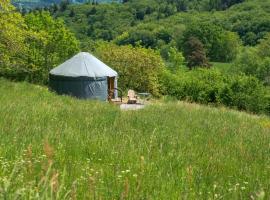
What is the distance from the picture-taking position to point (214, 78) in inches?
1801

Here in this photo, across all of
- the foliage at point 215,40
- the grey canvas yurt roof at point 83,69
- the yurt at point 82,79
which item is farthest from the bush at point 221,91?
the foliage at point 215,40

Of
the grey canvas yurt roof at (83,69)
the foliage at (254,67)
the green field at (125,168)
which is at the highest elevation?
the green field at (125,168)

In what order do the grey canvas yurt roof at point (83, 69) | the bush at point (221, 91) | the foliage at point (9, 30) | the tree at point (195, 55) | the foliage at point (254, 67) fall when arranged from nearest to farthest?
1. the foliage at point (9, 30)
2. the grey canvas yurt roof at point (83, 69)
3. the bush at point (221, 91)
4. the foliage at point (254, 67)
5. the tree at point (195, 55)

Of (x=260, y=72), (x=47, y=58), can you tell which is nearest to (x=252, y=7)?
(x=260, y=72)

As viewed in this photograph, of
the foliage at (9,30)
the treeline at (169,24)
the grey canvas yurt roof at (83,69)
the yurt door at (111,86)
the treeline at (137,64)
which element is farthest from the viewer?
the treeline at (169,24)

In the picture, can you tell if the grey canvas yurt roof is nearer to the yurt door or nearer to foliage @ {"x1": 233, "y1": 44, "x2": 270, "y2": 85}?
the yurt door

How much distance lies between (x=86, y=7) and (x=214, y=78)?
12093cm

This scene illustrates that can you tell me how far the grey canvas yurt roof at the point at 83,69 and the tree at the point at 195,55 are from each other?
195 ft

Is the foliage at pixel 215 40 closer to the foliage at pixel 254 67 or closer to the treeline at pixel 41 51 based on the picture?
the foliage at pixel 254 67

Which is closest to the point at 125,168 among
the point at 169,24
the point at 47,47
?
the point at 47,47

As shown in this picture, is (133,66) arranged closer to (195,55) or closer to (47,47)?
(47,47)

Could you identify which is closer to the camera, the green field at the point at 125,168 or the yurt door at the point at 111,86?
the green field at the point at 125,168

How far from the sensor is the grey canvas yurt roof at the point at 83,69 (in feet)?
96.8

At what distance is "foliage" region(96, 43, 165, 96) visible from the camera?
38.5 meters
